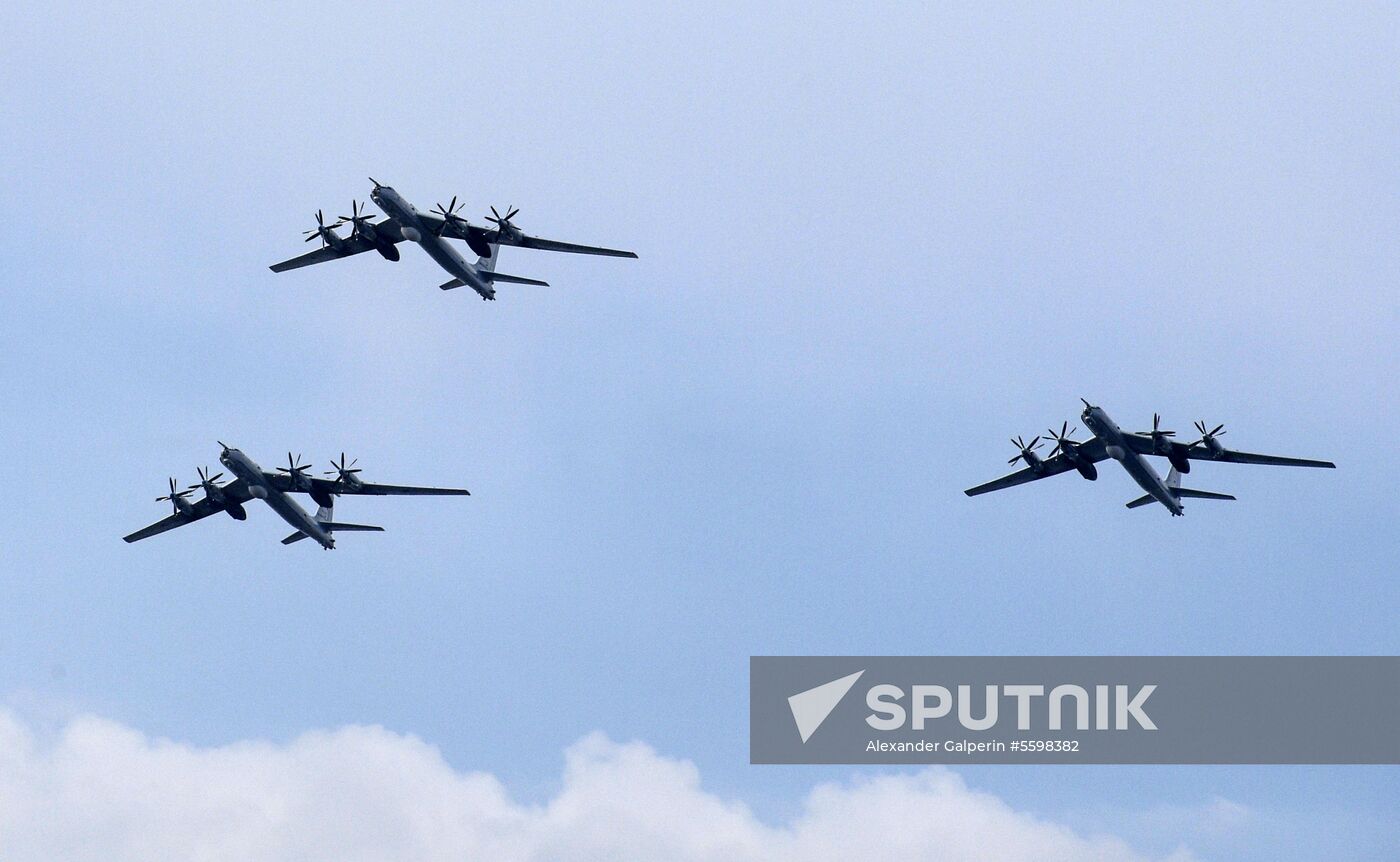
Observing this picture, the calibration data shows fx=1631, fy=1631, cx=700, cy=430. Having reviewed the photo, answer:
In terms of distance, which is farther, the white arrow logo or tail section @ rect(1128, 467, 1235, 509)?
tail section @ rect(1128, 467, 1235, 509)

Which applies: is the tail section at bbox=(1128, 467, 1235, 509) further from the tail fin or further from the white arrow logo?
the tail fin

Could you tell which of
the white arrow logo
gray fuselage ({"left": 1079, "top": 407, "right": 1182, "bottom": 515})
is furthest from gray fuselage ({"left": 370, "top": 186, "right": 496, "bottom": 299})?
gray fuselage ({"left": 1079, "top": 407, "right": 1182, "bottom": 515})

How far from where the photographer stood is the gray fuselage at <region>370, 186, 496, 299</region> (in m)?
85.9

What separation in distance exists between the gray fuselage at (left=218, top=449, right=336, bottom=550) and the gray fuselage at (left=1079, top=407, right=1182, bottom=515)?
1668 inches

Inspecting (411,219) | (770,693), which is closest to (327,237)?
(411,219)

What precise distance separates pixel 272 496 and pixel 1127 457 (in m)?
46.9

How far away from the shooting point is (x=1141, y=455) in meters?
89.8

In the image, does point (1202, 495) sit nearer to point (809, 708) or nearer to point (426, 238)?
point (809, 708)

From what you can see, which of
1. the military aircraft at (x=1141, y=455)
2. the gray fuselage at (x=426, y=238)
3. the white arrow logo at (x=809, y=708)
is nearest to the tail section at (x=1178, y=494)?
the military aircraft at (x=1141, y=455)

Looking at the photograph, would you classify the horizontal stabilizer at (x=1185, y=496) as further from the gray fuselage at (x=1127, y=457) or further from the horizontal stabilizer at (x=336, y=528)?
the horizontal stabilizer at (x=336, y=528)

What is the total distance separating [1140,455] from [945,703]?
21334 millimetres

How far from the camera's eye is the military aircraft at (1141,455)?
8800 centimetres

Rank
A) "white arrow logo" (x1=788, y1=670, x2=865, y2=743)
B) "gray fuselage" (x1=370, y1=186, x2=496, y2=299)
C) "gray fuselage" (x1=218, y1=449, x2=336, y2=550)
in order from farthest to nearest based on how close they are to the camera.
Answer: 1. "gray fuselage" (x1=218, y1=449, x2=336, y2=550)
2. "gray fuselage" (x1=370, y1=186, x2=496, y2=299)
3. "white arrow logo" (x1=788, y1=670, x2=865, y2=743)

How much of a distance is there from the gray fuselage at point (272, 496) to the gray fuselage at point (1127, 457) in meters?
42.4
